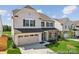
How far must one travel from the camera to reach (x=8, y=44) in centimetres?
200

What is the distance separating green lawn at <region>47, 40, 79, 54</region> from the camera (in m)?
1.98

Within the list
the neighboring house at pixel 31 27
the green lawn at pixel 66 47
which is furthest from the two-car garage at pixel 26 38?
the green lawn at pixel 66 47

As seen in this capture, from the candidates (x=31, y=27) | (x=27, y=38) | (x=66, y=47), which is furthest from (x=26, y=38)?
(x=66, y=47)

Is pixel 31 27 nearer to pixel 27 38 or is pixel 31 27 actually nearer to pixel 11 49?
pixel 27 38

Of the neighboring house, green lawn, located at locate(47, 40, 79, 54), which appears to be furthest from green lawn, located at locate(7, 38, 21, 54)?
green lawn, located at locate(47, 40, 79, 54)

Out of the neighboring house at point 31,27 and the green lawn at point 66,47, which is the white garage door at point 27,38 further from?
the green lawn at point 66,47

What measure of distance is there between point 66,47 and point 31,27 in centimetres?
37

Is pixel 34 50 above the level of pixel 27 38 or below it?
below

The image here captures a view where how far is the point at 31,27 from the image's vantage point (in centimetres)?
201

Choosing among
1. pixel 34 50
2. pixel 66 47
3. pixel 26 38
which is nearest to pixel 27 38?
pixel 26 38

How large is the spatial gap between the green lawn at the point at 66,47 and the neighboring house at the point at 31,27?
93mm

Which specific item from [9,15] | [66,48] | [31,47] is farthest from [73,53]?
[9,15]

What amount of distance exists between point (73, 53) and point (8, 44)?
0.60 metres

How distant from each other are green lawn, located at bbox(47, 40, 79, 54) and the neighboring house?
0.09m
